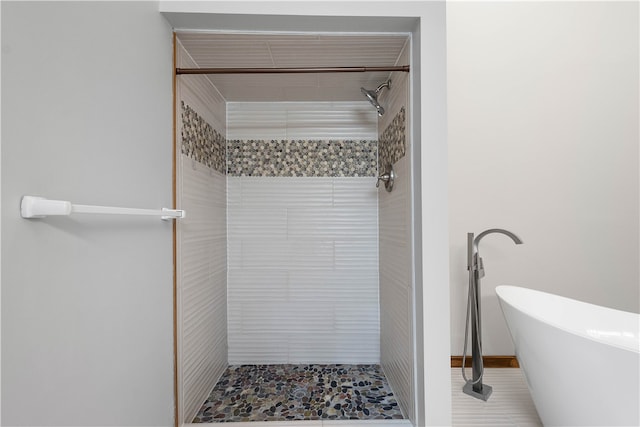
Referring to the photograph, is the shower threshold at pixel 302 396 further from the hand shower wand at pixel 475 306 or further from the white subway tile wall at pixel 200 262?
the hand shower wand at pixel 475 306

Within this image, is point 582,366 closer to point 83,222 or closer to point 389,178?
point 389,178

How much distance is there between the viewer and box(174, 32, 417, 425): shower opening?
169 centimetres

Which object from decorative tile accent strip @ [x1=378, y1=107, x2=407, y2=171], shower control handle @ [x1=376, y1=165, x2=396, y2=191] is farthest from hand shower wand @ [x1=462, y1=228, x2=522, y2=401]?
decorative tile accent strip @ [x1=378, y1=107, x2=407, y2=171]

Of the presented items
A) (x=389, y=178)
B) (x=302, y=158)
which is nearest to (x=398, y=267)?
(x=389, y=178)

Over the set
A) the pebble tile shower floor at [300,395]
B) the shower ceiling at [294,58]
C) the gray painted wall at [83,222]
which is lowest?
Answer: the pebble tile shower floor at [300,395]

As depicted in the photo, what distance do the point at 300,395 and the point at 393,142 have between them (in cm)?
148

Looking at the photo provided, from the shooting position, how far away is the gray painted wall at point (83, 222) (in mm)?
631

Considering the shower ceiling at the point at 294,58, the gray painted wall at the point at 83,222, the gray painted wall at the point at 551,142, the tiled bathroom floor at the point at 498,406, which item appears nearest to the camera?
the gray painted wall at the point at 83,222

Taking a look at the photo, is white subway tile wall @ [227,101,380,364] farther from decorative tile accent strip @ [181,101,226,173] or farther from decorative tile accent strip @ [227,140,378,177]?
decorative tile accent strip @ [181,101,226,173]

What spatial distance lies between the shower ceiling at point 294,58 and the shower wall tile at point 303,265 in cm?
58

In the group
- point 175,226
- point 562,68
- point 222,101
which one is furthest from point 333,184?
point 562,68

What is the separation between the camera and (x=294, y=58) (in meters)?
1.62

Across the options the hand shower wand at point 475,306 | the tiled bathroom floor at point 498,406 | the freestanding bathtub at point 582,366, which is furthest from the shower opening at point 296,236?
the freestanding bathtub at point 582,366

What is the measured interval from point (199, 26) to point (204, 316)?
143 centimetres
